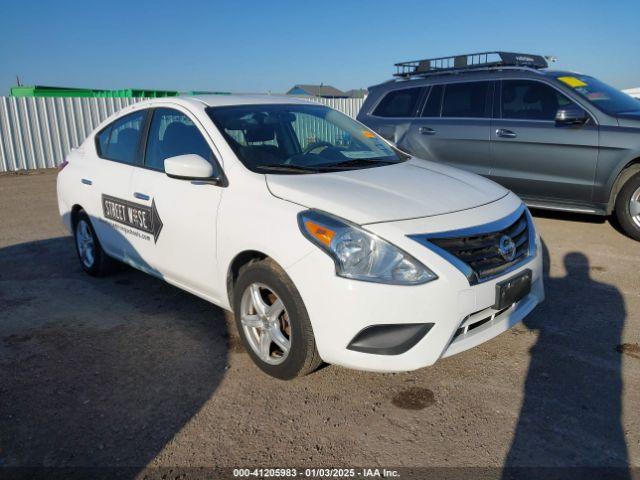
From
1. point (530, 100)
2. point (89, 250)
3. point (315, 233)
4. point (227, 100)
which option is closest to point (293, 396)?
point (315, 233)

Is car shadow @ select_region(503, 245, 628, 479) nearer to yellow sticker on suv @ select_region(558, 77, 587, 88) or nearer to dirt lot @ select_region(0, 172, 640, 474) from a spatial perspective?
dirt lot @ select_region(0, 172, 640, 474)

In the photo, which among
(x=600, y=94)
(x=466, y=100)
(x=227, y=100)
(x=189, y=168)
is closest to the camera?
(x=189, y=168)

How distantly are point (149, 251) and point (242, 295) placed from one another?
3.83 feet

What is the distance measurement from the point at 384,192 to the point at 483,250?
24.5 inches

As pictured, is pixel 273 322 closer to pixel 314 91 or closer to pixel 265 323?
pixel 265 323

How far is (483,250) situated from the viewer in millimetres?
2742

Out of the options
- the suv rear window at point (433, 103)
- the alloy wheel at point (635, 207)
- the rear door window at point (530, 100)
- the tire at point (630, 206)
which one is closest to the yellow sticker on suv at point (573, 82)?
the rear door window at point (530, 100)

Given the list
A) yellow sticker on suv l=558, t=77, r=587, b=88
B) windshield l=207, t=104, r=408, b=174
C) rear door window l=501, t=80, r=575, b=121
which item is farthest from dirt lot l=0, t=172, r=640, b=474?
yellow sticker on suv l=558, t=77, r=587, b=88

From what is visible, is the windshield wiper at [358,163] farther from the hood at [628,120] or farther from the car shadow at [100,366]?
the hood at [628,120]

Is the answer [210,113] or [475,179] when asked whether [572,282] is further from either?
[210,113]

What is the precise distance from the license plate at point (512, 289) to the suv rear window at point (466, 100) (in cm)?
414

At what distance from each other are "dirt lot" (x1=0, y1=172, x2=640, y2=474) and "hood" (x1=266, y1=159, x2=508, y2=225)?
982 mm

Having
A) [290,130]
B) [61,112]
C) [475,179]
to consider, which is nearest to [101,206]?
[290,130]

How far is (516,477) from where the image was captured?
2248mm
